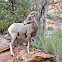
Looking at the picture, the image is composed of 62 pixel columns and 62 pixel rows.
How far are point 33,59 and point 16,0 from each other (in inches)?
158

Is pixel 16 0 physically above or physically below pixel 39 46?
above

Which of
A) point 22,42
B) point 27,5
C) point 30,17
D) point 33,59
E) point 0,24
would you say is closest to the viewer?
point 33,59

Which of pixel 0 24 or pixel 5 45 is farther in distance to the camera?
pixel 0 24

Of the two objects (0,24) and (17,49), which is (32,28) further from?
(0,24)

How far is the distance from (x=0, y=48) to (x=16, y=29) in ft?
3.60

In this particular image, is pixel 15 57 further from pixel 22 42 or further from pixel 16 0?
pixel 16 0

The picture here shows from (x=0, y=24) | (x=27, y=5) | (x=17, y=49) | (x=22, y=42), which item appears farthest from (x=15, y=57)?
(x=27, y=5)

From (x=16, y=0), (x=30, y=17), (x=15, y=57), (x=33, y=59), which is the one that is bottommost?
(x=15, y=57)

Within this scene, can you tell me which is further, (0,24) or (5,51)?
(0,24)

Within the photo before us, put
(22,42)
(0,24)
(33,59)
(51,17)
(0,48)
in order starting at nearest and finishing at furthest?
(33,59) → (0,48) → (22,42) → (0,24) → (51,17)

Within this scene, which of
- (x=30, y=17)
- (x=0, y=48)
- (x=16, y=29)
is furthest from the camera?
(x=0, y=48)

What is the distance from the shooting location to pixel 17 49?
340cm

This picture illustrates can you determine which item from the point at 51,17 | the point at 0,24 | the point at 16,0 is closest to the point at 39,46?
the point at 0,24

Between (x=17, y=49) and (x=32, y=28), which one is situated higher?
(x=32, y=28)
